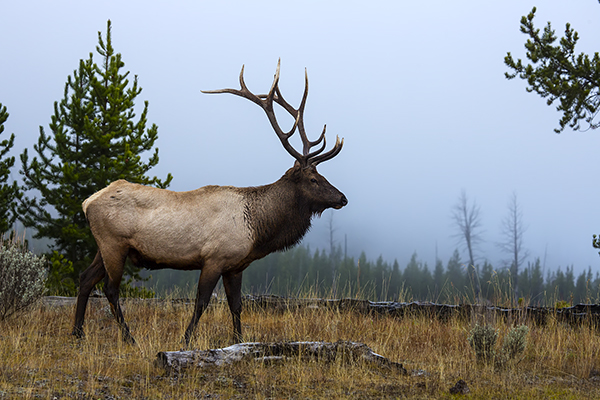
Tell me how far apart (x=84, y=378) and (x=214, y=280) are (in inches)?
74.9

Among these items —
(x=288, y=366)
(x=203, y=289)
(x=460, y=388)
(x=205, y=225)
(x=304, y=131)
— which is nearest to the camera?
(x=460, y=388)

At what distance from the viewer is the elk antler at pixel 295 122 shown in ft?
23.3

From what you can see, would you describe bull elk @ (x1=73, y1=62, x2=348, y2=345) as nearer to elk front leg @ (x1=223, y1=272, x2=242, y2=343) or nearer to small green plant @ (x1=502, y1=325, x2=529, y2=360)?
elk front leg @ (x1=223, y1=272, x2=242, y2=343)

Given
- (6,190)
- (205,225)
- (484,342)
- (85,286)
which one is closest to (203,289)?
(205,225)

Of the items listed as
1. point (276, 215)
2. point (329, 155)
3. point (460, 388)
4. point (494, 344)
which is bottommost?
point (460, 388)

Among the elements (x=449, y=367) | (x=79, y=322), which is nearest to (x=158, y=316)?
(x=79, y=322)

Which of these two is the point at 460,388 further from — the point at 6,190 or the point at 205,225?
the point at 6,190

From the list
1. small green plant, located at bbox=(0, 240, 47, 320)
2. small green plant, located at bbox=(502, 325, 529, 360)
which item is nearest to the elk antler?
small green plant, located at bbox=(502, 325, 529, 360)

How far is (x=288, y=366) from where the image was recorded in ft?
16.9

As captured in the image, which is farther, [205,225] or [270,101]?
[270,101]

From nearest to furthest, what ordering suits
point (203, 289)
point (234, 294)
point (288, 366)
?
point (288, 366) → point (203, 289) → point (234, 294)

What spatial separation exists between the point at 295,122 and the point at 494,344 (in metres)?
3.75

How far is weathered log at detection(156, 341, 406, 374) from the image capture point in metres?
4.93

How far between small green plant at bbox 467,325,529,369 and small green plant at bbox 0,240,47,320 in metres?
6.26
